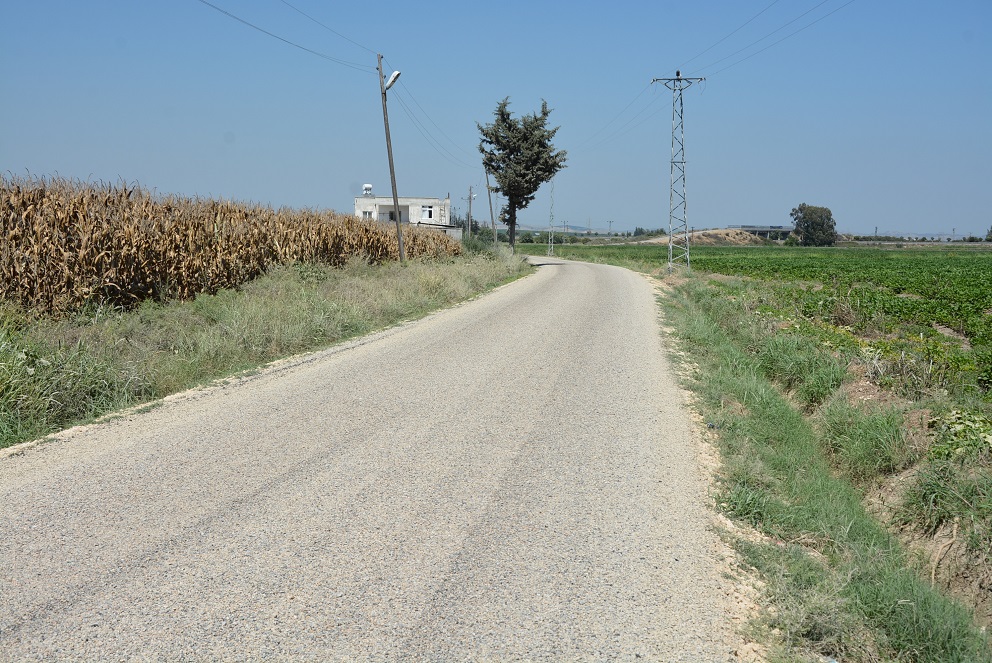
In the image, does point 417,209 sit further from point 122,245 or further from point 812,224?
point 812,224

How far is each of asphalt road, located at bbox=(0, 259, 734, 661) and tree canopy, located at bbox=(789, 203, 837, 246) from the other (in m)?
159

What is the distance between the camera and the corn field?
11.8 meters

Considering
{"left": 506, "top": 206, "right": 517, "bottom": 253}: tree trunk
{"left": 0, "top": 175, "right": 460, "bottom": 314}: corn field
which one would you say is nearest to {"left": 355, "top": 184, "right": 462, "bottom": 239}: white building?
{"left": 506, "top": 206, "right": 517, "bottom": 253}: tree trunk

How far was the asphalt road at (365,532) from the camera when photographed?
3736 millimetres

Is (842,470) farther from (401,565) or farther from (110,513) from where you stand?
(110,513)

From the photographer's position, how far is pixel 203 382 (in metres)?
9.52

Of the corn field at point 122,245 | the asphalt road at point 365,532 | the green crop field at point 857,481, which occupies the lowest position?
the green crop field at point 857,481

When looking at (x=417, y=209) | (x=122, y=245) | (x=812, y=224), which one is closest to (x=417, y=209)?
(x=417, y=209)

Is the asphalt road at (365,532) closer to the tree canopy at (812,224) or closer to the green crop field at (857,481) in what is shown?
the green crop field at (857,481)

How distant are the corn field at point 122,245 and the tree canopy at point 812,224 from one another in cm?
15127

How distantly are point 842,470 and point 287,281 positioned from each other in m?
13.7

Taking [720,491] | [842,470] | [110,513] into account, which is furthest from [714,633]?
[842,470]

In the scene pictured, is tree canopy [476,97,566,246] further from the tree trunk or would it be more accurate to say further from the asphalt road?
the asphalt road

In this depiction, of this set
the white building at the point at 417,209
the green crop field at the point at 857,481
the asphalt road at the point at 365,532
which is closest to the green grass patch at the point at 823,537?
the green crop field at the point at 857,481
